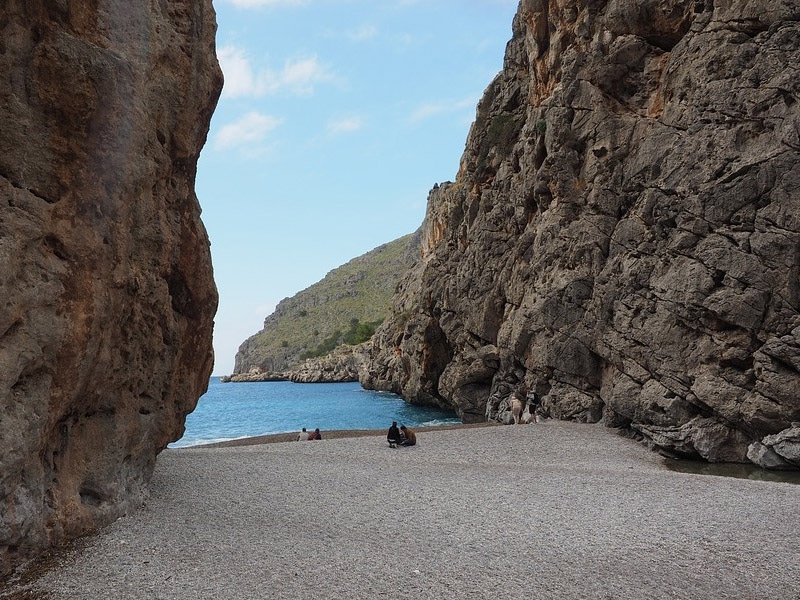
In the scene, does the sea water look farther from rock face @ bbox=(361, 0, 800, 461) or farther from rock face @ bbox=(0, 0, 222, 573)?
rock face @ bbox=(0, 0, 222, 573)

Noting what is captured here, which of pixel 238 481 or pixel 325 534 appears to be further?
pixel 238 481

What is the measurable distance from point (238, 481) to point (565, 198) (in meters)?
24.5

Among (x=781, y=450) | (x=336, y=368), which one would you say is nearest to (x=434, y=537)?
(x=781, y=450)

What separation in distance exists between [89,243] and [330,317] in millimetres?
163287

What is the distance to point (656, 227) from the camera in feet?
85.1

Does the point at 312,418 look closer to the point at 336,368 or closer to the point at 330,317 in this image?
the point at 336,368

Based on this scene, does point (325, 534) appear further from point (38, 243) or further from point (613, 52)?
point (613, 52)

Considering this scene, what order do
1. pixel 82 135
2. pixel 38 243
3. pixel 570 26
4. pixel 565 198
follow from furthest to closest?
pixel 570 26
pixel 565 198
pixel 82 135
pixel 38 243

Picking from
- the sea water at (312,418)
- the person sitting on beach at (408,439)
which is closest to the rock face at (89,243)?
the person sitting on beach at (408,439)

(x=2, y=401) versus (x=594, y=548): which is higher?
(x=2, y=401)

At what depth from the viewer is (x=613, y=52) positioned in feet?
97.8

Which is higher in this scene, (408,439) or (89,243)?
(89,243)

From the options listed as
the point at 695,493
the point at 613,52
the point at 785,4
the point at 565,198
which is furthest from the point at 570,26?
the point at 695,493

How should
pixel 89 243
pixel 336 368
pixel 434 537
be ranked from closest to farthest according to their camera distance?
pixel 89 243 → pixel 434 537 → pixel 336 368
